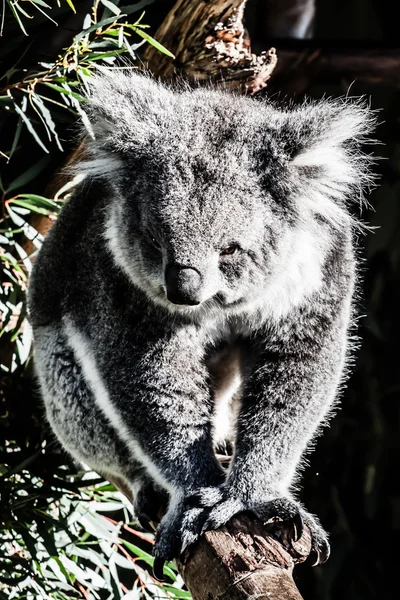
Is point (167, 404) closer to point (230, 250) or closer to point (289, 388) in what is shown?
point (289, 388)

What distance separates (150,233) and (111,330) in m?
0.36

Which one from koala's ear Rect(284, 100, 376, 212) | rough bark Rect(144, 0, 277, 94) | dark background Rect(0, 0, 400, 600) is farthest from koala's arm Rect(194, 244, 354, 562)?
dark background Rect(0, 0, 400, 600)

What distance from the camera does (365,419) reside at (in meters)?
3.57

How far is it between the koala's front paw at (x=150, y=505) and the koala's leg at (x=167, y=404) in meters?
0.06

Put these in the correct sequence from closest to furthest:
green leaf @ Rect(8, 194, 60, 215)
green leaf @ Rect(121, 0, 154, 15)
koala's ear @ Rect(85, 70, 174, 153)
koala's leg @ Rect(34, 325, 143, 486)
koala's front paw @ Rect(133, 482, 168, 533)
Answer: koala's ear @ Rect(85, 70, 174, 153), koala's front paw @ Rect(133, 482, 168, 533), koala's leg @ Rect(34, 325, 143, 486), green leaf @ Rect(121, 0, 154, 15), green leaf @ Rect(8, 194, 60, 215)

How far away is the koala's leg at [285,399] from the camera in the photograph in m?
2.16

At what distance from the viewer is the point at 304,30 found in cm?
355

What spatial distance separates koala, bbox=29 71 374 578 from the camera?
199cm

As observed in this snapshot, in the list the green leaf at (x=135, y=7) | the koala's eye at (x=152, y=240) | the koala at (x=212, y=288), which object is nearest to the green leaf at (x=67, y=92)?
the koala at (x=212, y=288)

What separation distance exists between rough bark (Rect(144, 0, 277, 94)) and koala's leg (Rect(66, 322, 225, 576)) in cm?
96

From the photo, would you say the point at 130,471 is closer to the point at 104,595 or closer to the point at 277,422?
the point at 277,422

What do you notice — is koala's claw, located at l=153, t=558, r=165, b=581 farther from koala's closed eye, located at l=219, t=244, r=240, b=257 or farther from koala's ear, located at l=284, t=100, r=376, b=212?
koala's ear, located at l=284, t=100, r=376, b=212

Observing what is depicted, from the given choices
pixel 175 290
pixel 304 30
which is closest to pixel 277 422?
pixel 175 290

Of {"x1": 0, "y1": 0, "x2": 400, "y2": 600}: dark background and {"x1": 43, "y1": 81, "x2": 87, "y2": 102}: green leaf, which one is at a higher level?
{"x1": 43, "y1": 81, "x2": 87, "y2": 102}: green leaf
